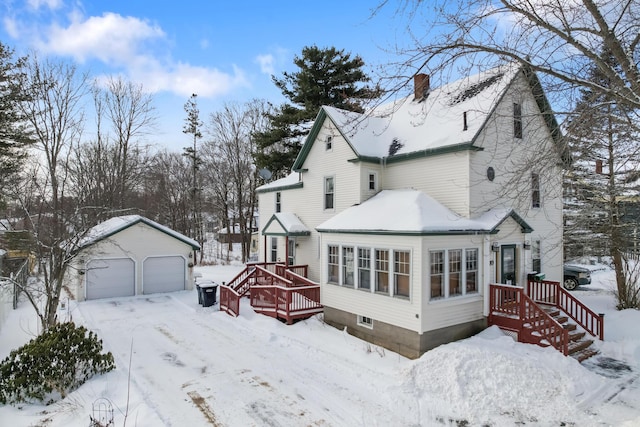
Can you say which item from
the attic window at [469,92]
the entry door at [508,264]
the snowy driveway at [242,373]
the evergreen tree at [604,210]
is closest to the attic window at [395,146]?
the attic window at [469,92]

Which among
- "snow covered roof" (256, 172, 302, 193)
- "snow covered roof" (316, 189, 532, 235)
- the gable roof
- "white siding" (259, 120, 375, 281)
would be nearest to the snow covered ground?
"snow covered roof" (316, 189, 532, 235)

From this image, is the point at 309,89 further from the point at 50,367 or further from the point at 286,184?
the point at 50,367

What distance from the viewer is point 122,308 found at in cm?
1538

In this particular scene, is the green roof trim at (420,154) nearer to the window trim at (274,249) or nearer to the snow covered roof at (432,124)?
the snow covered roof at (432,124)

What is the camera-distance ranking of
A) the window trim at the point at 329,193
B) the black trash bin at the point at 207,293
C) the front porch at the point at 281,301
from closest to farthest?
the front porch at the point at 281,301
the black trash bin at the point at 207,293
the window trim at the point at 329,193

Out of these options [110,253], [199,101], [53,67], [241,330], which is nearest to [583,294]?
[241,330]

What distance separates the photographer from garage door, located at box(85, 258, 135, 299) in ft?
55.4

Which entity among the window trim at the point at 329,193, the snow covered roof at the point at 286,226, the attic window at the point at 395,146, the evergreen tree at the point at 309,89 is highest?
the evergreen tree at the point at 309,89

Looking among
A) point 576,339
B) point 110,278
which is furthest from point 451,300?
point 110,278

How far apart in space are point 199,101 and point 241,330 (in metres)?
29.6

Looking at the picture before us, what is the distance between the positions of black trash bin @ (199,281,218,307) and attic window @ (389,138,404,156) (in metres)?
9.14

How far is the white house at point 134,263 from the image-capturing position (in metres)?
16.8

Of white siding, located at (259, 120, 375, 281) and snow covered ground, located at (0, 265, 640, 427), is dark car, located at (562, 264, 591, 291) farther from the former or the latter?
white siding, located at (259, 120, 375, 281)

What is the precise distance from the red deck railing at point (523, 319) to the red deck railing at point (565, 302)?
1754 mm
